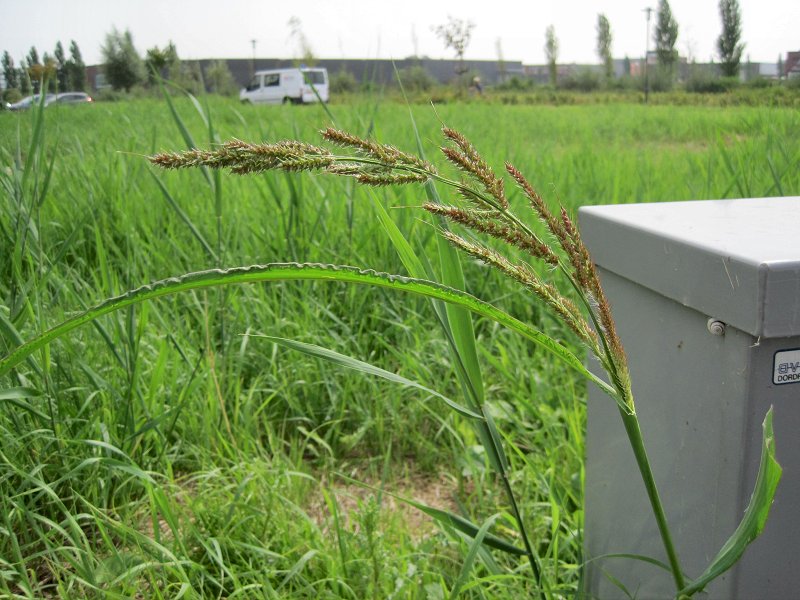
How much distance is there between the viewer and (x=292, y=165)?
550 millimetres

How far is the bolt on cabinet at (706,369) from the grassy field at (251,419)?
11.2 inches

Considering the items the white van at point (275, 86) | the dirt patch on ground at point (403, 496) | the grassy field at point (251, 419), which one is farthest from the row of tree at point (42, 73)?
the white van at point (275, 86)

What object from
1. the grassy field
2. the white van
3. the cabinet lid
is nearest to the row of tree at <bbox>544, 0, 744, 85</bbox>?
the grassy field

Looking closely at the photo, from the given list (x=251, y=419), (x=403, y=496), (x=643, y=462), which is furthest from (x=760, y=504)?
(x=251, y=419)

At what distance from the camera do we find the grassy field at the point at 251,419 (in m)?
1.34

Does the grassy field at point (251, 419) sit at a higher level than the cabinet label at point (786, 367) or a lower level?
lower

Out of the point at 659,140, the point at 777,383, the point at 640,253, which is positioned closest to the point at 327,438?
the point at 640,253

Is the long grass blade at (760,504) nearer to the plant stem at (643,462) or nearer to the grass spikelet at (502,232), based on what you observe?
the plant stem at (643,462)

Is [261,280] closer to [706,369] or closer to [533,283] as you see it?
[533,283]

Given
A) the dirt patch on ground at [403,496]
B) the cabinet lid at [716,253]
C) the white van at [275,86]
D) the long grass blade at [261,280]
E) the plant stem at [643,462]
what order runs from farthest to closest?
the white van at [275,86] → the dirt patch on ground at [403,496] → the cabinet lid at [716,253] → the plant stem at [643,462] → the long grass blade at [261,280]

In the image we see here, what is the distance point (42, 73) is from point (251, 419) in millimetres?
958

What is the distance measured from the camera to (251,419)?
1819 mm

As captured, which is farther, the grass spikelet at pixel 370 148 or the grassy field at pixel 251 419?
the grassy field at pixel 251 419

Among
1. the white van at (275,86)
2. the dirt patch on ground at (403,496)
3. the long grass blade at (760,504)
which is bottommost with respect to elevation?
the dirt patch on ground at (403,496)
